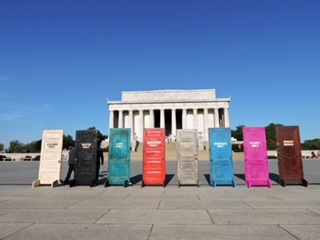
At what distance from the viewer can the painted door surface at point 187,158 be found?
45.8ft

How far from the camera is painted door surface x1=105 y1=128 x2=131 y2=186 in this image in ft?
46.9

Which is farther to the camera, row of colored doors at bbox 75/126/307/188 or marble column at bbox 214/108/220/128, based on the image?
marble column at bbox 214/108/220/128

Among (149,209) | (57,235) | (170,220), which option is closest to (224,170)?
(149,209)

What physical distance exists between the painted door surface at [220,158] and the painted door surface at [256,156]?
835 mm

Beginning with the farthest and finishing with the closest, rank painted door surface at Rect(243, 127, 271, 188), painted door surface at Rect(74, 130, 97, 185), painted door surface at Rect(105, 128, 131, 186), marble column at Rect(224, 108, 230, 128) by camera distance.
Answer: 1. marble column at Rect(224, 108, 230, 128)
2. painted door surface at Rect(74, 130, 97, 185)
3. painted door surface at Rect(105, 128, 131, 186)
4. painted door surface at Rect(243, 127, 271, 188)

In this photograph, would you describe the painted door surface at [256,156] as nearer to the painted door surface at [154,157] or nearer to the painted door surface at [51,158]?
the painted door surface at [154,157]

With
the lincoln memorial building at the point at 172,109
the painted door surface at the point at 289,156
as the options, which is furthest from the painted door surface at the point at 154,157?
the lincoln memorial building at the point at 172,109

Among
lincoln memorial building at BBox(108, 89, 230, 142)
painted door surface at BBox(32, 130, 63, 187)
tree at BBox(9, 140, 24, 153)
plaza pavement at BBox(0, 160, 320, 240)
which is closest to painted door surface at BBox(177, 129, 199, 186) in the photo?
plaza pavement at BBox(0, 160, 320, 240)

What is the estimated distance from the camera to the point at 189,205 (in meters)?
8.67

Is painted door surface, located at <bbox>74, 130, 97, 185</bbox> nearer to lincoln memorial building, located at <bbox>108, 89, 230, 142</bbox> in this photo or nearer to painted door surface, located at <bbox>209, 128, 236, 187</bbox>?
painted door surface, located at <bbox>209, 128, 236, 187</bbox>

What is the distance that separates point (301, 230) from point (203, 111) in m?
80.0

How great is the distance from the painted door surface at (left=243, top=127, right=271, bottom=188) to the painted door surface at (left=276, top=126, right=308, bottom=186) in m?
0.86

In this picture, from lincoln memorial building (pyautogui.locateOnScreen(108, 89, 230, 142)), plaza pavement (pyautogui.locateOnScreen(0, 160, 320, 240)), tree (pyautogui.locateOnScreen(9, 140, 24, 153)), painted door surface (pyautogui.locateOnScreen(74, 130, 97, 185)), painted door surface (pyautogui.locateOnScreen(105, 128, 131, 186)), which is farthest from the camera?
tree (pyautogui.locateOnScreen(9, 140, 24, 153))

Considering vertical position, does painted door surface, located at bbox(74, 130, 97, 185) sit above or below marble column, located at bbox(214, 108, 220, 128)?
below
